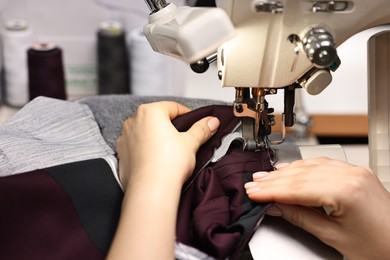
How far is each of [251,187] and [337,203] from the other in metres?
0.11

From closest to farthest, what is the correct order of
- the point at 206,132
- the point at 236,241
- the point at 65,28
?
the point at 236,241 < the point at 206,132 < the point at 65,28

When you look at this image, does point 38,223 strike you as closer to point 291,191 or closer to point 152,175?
point 152,175

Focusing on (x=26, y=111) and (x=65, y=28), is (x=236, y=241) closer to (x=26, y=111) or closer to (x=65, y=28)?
(x=26, y=111)

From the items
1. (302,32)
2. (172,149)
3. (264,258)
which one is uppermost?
(302,32)

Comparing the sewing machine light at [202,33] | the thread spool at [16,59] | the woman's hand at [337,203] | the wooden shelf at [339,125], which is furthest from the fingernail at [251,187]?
the thread spool at [16,59]

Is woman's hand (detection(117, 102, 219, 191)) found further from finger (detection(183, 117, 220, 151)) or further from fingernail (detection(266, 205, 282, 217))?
fingernail (detection(266, 205, 282, 217))

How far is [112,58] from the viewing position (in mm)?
1598

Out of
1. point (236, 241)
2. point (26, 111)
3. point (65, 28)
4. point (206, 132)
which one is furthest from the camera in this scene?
point (65, 28)

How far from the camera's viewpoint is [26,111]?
1024mm

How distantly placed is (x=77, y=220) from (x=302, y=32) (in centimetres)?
35

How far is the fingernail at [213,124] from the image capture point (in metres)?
0.86

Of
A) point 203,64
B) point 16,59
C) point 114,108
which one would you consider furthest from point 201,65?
point 16,59

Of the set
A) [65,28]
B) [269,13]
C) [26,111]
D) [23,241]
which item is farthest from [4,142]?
[65,28]

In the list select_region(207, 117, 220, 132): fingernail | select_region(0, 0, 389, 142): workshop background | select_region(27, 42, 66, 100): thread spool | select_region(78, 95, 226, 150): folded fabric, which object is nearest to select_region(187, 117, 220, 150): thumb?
select_region(207, 117, 220, 132): fingernail
